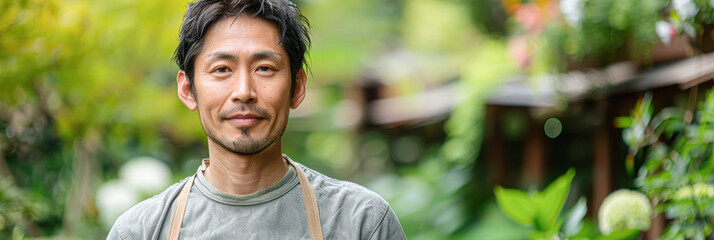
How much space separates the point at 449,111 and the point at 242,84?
5194 millimetres

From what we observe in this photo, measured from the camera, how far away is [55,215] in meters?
6.46

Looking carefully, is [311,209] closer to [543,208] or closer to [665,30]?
[543,208]

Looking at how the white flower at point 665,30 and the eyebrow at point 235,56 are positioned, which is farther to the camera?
the white flower at point 665,30

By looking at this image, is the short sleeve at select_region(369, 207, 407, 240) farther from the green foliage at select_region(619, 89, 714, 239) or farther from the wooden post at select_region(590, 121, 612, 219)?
the wooden post at select_region(590, 121, 612, 219)

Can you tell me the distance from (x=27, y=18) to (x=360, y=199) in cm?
273

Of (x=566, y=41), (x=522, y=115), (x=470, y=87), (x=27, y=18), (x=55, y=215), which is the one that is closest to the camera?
(x=27, y=18)

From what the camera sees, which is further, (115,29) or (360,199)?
(115,29)

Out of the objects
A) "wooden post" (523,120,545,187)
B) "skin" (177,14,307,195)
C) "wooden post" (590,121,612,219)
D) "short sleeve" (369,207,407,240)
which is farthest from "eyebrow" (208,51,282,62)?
"wooden post" (523,120,545,187)

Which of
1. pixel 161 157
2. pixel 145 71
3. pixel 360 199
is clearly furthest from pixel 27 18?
pixel 161 157

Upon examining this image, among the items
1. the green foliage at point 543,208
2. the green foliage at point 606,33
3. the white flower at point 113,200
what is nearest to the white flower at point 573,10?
the green foliage at point 606,33

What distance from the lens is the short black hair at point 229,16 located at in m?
1.54

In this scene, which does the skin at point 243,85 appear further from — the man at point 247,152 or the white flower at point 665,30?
the white flower at point 665,30

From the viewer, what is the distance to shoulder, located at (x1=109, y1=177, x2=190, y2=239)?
156 cm

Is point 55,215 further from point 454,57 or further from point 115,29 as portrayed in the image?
point 454,57
